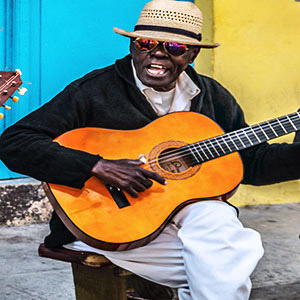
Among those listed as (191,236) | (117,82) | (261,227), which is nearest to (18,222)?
(261,227)

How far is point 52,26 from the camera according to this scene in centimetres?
447

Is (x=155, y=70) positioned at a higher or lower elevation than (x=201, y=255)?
higher

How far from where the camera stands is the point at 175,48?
8.42ft

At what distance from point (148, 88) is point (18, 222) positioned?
6.83ft

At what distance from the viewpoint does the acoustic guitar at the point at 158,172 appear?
229 centimetres

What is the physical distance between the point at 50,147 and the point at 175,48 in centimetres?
68

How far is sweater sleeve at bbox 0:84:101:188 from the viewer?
7.74 feet

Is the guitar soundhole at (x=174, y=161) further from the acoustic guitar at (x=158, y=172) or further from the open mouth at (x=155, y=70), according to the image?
the open mouth at (x=155, y=70)

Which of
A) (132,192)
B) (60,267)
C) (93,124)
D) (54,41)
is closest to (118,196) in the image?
(132,192)

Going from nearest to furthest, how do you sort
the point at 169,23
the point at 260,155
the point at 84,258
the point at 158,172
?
the point at 84,258, the point at 158,172, the point at 169,23, the point at 260,155

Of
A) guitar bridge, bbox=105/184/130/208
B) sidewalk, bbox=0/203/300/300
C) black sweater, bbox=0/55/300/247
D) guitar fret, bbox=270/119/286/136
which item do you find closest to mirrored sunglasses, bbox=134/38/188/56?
black sweater, bbox=0/55/300/247

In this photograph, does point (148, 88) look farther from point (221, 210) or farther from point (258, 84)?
point (258, 84)

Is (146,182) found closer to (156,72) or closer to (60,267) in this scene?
(156,72)

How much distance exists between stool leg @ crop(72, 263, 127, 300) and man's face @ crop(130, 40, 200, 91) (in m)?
0.81
